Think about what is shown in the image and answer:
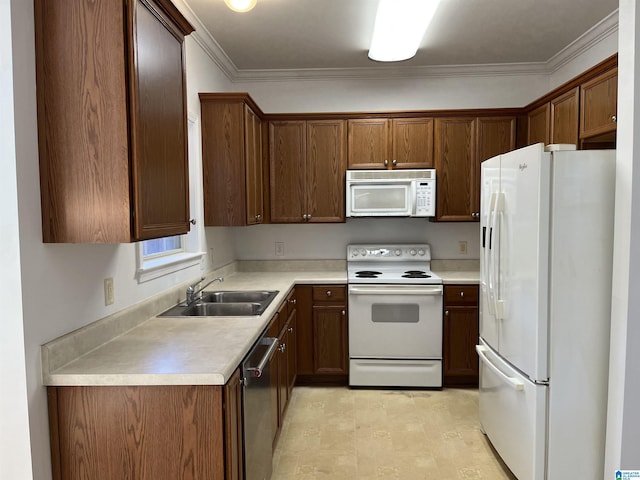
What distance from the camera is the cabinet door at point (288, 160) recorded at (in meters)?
3.89

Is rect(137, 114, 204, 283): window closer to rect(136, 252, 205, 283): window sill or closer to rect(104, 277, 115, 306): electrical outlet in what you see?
rect(136, 252, 205, 283): window sill

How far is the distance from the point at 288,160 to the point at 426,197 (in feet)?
4.09

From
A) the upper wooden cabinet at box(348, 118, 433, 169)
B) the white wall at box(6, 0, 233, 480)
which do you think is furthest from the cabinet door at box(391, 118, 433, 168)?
the white wall at box(6, 0, 233, 480)

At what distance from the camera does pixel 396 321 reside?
360 cm

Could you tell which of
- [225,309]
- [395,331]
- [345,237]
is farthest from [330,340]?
[225,309]

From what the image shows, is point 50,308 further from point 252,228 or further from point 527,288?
point 252,228

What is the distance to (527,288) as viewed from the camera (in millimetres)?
2135

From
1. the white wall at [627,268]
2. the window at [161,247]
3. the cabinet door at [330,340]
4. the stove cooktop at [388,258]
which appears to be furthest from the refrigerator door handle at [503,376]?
the window at [161,247]

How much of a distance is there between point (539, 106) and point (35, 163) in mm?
3431

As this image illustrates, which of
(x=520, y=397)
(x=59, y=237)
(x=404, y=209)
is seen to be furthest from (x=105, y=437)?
(x=404, y=209)

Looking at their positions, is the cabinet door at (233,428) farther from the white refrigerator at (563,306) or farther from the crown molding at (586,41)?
the crown molding at (586,41)

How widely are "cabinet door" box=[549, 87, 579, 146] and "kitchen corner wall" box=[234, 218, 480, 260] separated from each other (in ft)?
3.75

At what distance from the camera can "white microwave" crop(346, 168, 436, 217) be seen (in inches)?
147

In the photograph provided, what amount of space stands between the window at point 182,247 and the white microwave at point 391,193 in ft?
4.35
